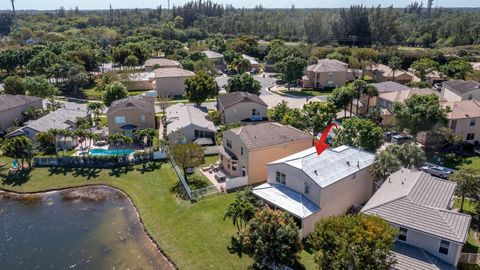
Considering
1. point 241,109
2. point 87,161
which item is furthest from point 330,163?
point 87,161

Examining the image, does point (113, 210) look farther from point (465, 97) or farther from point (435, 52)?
point (435, 52)

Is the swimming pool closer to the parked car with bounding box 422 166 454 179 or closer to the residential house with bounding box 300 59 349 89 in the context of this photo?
the parked car with bounding box 422 166 454 179

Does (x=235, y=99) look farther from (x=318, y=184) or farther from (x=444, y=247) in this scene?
(x=444, y=247)

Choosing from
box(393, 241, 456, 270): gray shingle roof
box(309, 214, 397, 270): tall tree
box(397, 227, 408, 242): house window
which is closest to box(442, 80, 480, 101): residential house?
box(397, 227, 408, 242): house window

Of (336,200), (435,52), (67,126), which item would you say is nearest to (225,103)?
(67,126)

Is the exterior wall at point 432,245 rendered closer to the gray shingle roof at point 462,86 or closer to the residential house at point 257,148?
the residential house at point 257,148

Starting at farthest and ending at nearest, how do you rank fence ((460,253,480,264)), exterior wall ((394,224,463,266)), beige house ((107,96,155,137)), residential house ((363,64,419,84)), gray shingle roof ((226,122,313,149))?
residential house ((363,64,419,84)) → beige house ((107,96,155,137)) → gray shingle roof ((226,122,313,149)) → fence ((460,253,480,264)) → exterior wall ((394,224,463,266))

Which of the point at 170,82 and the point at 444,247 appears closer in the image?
the point at 444,247
